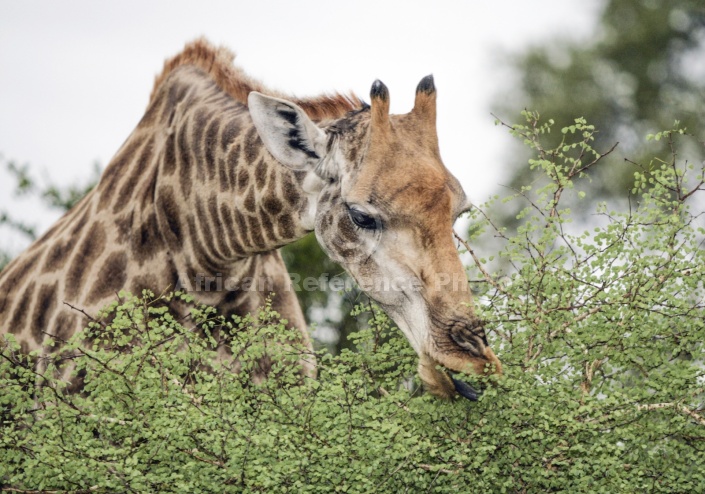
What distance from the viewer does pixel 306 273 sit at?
563 inches

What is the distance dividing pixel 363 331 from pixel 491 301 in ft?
2.24

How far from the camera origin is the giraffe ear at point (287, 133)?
6.71 m

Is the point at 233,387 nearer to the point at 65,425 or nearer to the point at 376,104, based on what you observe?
the point at 65,425

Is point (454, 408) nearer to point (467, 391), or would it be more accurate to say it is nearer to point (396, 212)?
point (467, 391)

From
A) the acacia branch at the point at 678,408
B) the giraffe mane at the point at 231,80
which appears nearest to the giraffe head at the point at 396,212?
the giraffe mane at the point at 231,80

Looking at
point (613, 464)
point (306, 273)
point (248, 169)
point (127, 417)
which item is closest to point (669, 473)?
point (613, 464)

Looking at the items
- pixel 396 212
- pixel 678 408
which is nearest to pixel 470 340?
pixel 396 212

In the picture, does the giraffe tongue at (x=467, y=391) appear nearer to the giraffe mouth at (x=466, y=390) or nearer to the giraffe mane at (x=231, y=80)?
the giraffe mouth at (x=466, y=390)

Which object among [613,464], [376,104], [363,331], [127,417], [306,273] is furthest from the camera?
[306,273]

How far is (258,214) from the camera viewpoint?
279 inches

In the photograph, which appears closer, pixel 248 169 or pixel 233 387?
pixel 233 387

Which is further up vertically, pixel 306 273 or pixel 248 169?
pixel 306 273

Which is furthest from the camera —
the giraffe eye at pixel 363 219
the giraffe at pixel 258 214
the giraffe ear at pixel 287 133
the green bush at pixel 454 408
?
Result: the giraffe ear at pixel 287 133

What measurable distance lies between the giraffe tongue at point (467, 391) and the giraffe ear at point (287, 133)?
180 centimetres
